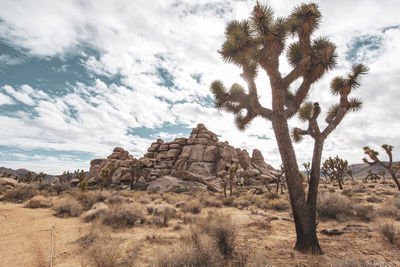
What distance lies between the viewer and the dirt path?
4298 mm

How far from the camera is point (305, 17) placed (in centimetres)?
618

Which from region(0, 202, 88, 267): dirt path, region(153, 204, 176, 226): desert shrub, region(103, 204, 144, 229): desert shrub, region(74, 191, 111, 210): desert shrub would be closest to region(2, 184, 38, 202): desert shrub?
region(74, 191, 111, 210): desert shrub

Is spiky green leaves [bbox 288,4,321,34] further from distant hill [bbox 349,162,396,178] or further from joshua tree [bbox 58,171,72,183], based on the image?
distant hill [bbox 349,162,396,178]

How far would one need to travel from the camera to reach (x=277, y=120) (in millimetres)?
5496

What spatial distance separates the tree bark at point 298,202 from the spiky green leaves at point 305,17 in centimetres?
341

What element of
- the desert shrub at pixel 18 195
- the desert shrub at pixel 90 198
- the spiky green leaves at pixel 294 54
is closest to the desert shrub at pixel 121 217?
the desert shrub at pixel 90 198

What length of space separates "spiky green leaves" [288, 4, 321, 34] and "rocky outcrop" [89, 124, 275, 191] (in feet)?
78.1

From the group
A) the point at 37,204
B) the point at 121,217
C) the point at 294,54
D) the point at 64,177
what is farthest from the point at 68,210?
the point at 64,177

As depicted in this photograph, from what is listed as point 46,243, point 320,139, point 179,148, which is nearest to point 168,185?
point 179,148

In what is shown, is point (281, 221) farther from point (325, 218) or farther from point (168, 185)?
point (168, 185)

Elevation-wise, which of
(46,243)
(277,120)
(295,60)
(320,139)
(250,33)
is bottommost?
(46,243)

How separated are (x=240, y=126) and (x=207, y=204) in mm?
6994

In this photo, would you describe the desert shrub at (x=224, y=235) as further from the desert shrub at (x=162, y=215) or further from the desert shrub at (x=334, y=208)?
the desert shrub at (x=334, y=208)

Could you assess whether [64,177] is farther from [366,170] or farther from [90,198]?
[366,170]
